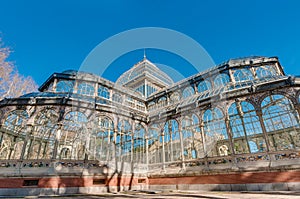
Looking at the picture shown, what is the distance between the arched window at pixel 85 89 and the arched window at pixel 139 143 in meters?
7.40

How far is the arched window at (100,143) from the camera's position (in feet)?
45.2

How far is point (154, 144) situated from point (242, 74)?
1205cm

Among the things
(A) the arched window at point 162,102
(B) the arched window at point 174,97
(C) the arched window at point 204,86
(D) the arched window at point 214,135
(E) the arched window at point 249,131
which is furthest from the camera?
(A) the arched window at point 162,102

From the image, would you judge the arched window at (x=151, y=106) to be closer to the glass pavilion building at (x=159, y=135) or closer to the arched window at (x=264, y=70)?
the glass pavilion building at (x=159, y=135)

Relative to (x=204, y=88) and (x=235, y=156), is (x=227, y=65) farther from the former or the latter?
(x=235, y=156)

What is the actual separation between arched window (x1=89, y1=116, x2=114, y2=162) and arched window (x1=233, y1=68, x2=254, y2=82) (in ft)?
45.3

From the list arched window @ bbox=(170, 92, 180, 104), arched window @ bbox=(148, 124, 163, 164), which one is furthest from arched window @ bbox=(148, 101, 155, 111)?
arched window @ bbox=(148, 124, 163, 164)

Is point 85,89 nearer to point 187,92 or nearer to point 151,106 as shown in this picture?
point 151,106

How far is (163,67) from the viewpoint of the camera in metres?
28.7

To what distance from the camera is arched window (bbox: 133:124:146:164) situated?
49.0 feet

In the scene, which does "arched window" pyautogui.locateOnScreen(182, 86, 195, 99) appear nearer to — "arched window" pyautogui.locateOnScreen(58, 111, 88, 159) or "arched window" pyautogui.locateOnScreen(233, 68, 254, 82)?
"arched window" pyautogui.locateOnScreen(233, 68, 254, 82)

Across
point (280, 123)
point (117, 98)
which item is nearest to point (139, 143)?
point (117, 98)

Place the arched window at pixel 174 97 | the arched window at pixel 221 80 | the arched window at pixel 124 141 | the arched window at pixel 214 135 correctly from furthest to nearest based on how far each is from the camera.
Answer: the arched window at pixel 174 97 < the arched window at pixel 221 80 < the arched window at pixel 214 135 < the arched window at pixel 124 141

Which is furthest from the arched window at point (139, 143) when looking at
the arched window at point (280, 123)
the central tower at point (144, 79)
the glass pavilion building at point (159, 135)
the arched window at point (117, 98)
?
the arched window at point (280, 123)
